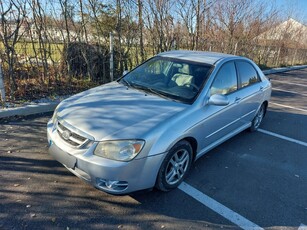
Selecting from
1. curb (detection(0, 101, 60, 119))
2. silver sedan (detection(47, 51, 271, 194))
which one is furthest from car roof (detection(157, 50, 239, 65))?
curb (detection(0, 101, 60, 119))

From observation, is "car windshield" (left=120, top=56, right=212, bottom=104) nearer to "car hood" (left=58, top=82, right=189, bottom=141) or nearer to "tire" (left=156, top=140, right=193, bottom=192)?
"car hood" (left=58, top=82, right=189, bottom=141)

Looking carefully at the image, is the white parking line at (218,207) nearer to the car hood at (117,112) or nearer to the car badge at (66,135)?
the car hood at (117,112)

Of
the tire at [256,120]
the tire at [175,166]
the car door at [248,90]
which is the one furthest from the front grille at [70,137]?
the tire at [256,120]

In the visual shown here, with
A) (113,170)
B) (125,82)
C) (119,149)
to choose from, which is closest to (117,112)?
(119,149)

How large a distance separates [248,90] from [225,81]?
2.59 feet

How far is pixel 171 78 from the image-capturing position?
361cm

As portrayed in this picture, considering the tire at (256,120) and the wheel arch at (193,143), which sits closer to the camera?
the wheel arch at (193,143)

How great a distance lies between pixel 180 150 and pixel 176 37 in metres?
7.81

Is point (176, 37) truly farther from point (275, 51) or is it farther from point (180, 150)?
point (275, 51)

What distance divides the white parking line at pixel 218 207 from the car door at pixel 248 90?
1.72m

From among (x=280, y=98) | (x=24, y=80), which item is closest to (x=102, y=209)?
(x=24, y=80)

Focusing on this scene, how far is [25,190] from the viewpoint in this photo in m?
2.80

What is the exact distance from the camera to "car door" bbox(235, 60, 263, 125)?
13.3ft

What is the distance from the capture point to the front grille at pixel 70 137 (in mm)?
2490
